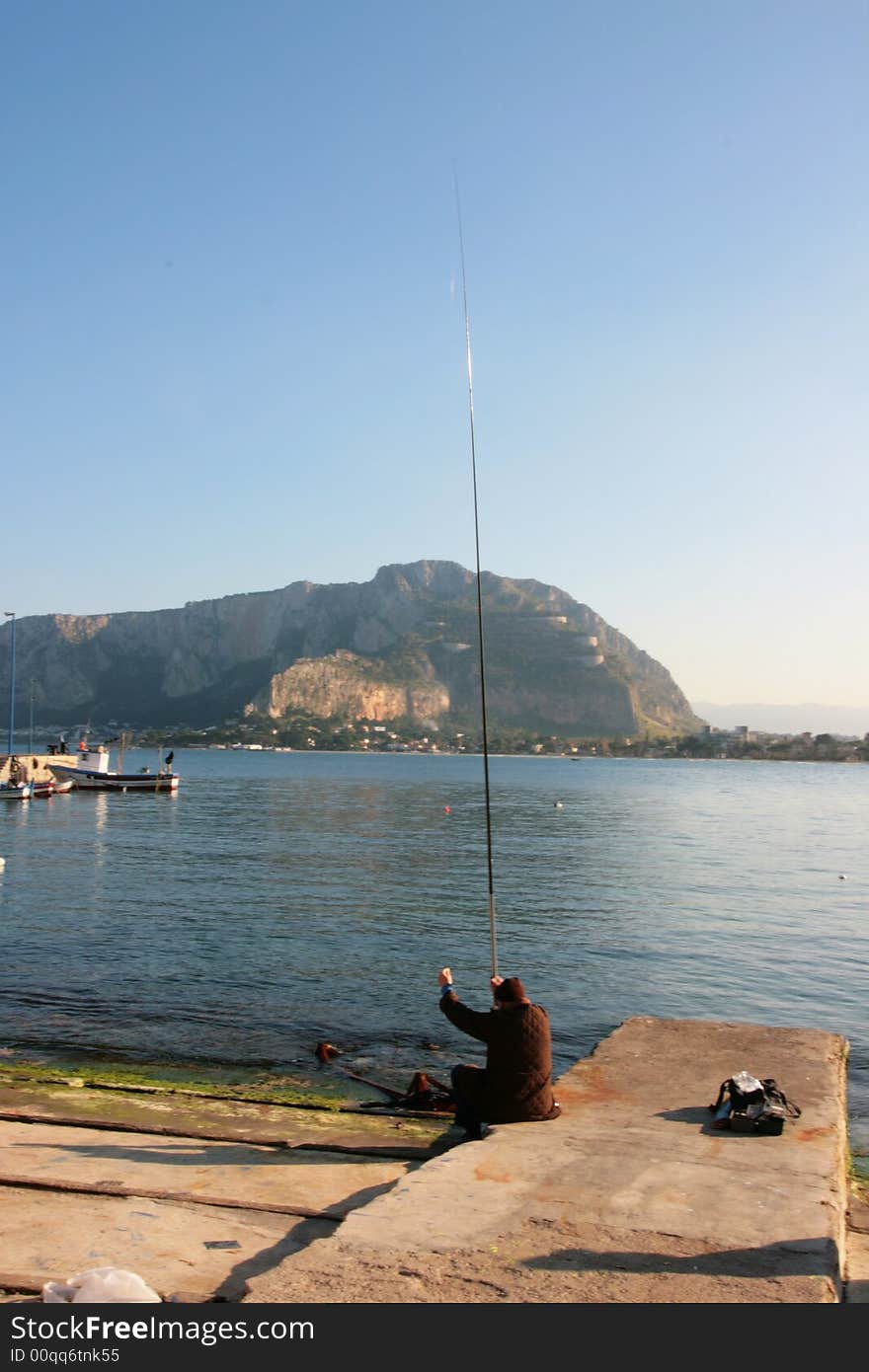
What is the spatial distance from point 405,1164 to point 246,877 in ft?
102

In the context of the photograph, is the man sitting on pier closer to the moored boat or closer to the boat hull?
the moored boat

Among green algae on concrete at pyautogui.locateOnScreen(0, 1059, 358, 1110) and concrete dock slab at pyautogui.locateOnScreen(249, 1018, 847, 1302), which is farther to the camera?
green algae on concrete at pyautogui.locateOnScreen(0, 1059, 358, 1110)

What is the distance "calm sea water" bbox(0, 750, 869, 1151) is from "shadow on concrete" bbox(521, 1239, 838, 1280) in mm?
4636

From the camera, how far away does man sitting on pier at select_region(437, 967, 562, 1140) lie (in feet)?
29.2

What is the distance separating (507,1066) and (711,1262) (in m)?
3.23

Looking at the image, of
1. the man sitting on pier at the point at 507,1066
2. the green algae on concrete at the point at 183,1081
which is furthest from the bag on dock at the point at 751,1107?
the green algae on concrete at the point at 183,1081

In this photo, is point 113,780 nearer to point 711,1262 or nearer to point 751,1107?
point 751,1107

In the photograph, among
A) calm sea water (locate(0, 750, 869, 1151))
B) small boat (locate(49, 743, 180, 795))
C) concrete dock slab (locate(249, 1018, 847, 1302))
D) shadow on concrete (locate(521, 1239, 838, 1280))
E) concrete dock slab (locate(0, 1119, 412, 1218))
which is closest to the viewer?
concrete dock slab (locate(249, 1018, 847, 1302))

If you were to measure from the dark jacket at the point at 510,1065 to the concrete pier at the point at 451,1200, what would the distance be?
20 cm

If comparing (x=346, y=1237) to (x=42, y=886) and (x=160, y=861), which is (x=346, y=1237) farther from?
(x=160, y=861)

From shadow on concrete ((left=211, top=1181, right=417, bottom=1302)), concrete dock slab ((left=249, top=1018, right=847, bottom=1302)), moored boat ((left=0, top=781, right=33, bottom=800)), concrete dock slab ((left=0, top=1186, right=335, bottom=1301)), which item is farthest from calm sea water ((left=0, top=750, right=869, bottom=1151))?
moored boat ((left=0, top=781, right=33, bottom=800))

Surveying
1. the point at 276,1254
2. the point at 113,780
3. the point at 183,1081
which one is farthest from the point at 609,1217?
the point at 113,780

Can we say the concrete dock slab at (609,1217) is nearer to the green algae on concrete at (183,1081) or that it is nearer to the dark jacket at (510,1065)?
the dark jacket at (510,1065)

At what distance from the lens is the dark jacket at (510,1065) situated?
8883mm
